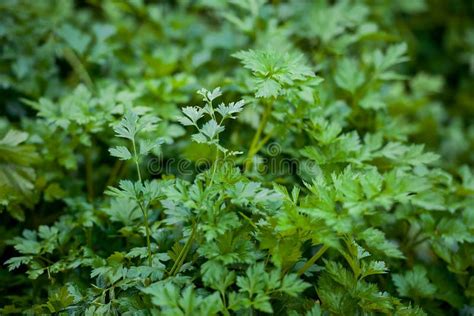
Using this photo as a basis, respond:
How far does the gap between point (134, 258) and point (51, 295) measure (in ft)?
0.67

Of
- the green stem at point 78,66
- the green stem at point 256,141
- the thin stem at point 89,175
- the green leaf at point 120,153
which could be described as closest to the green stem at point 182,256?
the green leaf at point 120,153

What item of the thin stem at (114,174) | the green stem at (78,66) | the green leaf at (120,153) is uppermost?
the green stem at (78,66)

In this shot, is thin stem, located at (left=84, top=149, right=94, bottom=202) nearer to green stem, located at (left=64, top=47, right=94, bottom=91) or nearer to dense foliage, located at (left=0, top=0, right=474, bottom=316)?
dense foliage, located at (left=0, top=0, right=474, bottom=316)

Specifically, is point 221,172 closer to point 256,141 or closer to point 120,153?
point 120,153

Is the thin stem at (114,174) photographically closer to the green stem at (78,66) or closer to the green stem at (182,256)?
the green stem at (78,66)

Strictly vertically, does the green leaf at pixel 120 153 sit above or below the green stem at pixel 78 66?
below

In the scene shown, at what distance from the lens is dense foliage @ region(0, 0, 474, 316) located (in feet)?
3.34

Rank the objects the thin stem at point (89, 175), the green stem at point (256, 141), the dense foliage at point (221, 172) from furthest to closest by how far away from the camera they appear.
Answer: the thin stem at point (89, 175)
the green stem at point (256, 141)
the dense foliage at point (221, 172)

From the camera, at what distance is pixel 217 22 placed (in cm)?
210

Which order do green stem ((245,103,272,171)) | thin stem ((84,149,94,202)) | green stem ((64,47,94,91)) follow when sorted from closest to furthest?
green stem ((245,103,272,171)) < thin stem ((84,149,94,202)) < green stem ((64,47,94,91))

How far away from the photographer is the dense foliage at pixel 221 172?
102cm

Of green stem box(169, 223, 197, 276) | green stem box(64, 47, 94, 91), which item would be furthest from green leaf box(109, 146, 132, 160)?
green stem box(64, 47, 94, 91)

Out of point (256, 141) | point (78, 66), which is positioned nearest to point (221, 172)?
point (256, 141)

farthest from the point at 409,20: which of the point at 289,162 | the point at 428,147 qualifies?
the point at 289,162
